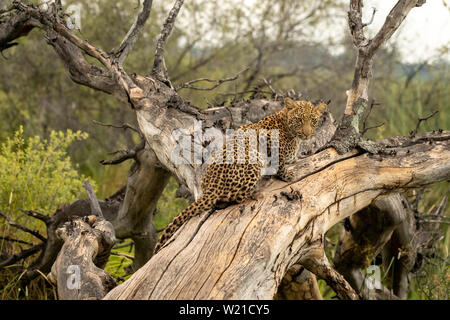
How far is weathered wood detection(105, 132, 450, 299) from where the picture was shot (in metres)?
2.54

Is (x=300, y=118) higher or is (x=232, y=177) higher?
(x=300, y=118)

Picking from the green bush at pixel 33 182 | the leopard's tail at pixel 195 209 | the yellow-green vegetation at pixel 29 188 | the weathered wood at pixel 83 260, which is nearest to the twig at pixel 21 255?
the yellow-green vegetation at pixel 29 188

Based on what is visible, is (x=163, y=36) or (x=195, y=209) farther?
(x=163, y=36)

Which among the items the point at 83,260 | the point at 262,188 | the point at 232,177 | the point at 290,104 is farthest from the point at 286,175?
the point at 83,260

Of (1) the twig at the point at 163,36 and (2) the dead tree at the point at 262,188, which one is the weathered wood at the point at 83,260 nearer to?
(2) the dead tree at the point at 262,188

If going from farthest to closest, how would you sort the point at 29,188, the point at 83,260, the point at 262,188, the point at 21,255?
the point at 29,188 → the point at 21,255 → the point at 262,188 → the point at 83,260

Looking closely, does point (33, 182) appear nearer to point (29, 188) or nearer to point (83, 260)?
point (29, 188)

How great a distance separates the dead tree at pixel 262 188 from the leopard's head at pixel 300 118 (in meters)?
0.16

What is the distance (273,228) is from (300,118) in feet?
3.67

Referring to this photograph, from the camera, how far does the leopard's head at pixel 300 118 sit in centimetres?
370

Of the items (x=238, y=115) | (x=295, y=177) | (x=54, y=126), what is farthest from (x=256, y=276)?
(x=54, y=126)

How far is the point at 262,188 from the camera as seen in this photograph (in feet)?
10.9

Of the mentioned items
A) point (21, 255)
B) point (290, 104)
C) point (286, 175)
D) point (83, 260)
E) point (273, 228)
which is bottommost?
point (21, 255)
